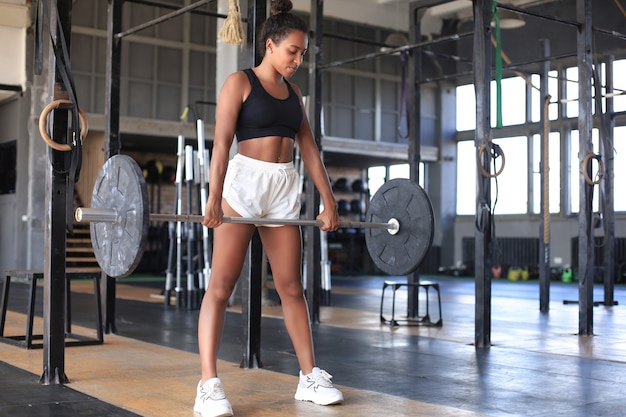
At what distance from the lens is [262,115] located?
8.65 feet

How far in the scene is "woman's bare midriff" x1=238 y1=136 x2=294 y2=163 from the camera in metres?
2.64

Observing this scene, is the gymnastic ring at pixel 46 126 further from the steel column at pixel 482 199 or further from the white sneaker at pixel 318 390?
the steel column at pixel 482 199

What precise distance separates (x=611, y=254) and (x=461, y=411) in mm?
5356

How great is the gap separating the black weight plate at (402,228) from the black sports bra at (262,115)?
0.59m

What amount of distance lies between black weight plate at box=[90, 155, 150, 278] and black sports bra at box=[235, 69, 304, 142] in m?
0.38

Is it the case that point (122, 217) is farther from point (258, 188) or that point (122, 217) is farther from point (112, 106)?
point (112, 106)

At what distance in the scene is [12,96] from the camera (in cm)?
1227

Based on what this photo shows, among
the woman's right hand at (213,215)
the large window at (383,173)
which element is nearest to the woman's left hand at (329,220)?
the woman's right hand at (213,215)

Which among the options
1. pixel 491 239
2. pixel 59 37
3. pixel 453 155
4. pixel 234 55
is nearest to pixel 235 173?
pixel 59 37

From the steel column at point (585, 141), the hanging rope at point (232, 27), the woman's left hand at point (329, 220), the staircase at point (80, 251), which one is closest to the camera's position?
the woman's left hand at point (329, 220)

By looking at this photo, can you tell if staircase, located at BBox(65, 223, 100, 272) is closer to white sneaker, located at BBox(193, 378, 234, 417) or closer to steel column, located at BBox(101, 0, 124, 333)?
steel column, located at BBox(101, 0, 124, 333)

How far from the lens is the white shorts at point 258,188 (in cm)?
263

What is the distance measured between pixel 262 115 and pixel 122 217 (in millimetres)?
561

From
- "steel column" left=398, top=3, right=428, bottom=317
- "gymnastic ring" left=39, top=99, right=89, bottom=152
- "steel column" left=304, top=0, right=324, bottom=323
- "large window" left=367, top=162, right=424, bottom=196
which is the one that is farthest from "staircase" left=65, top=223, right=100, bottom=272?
"gymnastic ring" left=39, top=99, right=89, bottom=152
